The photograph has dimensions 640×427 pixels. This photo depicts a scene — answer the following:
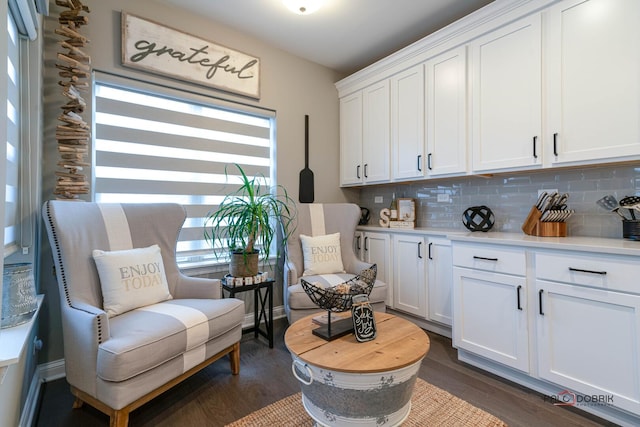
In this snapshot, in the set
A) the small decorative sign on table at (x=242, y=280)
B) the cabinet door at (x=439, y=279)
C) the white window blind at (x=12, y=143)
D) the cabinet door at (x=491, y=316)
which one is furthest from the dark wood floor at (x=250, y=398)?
the white window blind at (x=12, y=143)

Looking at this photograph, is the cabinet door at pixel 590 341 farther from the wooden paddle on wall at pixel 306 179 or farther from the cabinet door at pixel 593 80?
the wooden paddle on wall at pixel 306 179

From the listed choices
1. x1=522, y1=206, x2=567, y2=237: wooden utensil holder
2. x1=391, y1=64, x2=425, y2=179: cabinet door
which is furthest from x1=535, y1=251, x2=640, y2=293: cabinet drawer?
x1=391, y1=64, x2=425, y2=179: cabinet door

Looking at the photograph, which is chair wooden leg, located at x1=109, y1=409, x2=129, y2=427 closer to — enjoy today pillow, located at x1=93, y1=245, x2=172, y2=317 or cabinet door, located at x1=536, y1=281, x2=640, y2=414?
enjoy today pillow, located at x1=93, y1=245, x2=172, y2=317

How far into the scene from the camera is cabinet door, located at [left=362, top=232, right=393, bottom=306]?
2.94 metres

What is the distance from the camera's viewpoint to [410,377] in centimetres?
119

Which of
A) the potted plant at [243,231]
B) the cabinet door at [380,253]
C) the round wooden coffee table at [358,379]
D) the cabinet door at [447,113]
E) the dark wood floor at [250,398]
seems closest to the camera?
the round wooden coffee table at [358,379]

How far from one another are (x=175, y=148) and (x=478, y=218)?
2.64 meters

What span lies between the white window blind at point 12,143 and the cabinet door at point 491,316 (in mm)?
2683

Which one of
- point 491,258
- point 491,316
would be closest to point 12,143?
point 491,258

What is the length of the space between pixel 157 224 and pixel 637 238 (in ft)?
9.71

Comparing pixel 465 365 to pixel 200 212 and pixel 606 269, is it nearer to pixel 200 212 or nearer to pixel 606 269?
pixel 606 269

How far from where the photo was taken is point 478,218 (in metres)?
2.62

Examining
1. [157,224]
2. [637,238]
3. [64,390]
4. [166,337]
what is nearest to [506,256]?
[637,238]

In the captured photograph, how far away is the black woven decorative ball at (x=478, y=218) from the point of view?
252cm
